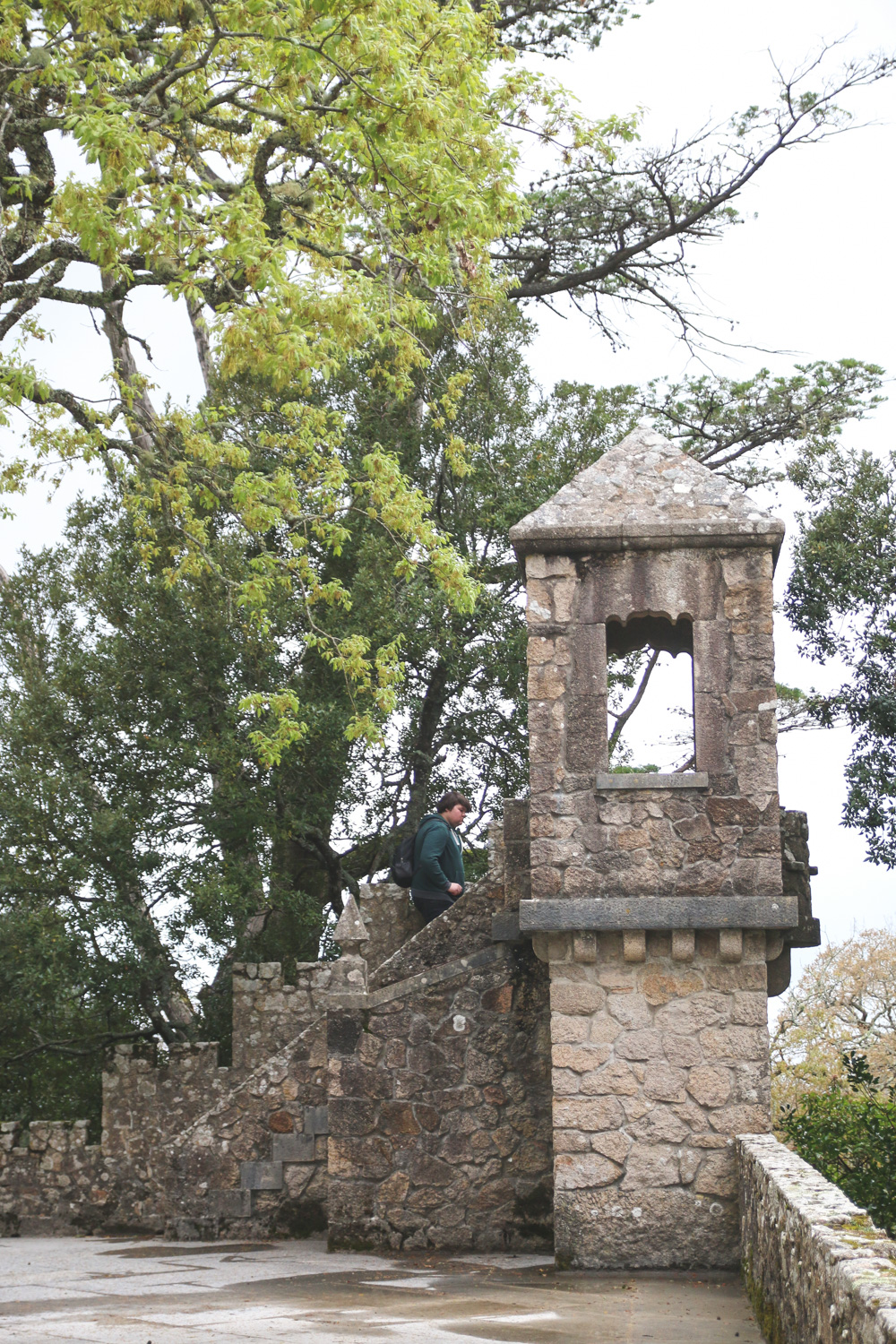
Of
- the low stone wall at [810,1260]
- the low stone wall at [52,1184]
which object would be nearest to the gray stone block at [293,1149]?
the low stone wall at [52,1184]

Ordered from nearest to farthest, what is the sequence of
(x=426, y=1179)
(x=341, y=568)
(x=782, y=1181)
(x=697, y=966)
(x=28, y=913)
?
(x=782, y=1181) → (x=697, y=966) → (x=426, y=1179) → (x=28, y=913) → (x=341, y=568)

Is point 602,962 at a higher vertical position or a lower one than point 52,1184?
higher

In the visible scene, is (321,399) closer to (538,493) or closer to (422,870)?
(538,493)

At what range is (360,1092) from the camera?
31.6 ft

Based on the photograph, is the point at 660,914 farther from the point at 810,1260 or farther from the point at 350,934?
the point at 810,1260

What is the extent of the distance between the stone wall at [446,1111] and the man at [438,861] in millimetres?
1252

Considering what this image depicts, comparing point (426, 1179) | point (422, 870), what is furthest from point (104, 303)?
point (426, 1179)

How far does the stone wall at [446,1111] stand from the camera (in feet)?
30.9

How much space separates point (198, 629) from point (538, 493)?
4.93 m

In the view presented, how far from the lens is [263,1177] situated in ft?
35.1

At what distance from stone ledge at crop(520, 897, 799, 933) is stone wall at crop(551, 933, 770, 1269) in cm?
17

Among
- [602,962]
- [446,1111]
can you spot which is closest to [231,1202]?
[446,1111]

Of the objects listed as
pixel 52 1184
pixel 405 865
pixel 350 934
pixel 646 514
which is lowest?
pixel 52 1184

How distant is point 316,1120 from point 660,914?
381 centimetres
